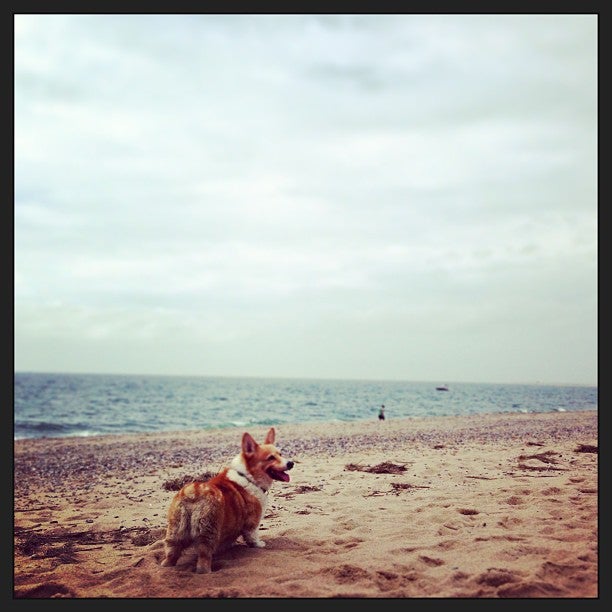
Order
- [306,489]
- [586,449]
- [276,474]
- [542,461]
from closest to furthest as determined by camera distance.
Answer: [276,474] → [306,489] → [542,461] → [586,449]

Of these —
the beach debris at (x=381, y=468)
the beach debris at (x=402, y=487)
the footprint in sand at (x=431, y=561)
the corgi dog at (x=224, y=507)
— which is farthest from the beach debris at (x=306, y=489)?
the footprint in sand at (x=431, y=561)

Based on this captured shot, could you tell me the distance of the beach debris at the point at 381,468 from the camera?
1041 cm

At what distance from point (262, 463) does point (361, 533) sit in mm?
1512

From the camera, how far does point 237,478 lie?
20.0 ft

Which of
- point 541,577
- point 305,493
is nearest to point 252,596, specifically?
point 541,577

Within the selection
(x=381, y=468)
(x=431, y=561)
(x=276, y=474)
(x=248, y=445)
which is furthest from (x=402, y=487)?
(x=248, y=445)

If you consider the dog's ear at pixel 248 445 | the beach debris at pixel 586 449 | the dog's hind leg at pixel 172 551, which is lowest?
the beach debris at pixel 586 449

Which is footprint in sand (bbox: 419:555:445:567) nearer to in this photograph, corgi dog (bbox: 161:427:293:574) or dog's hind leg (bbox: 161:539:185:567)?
corgi dog (bbox: 161:427:293:574)

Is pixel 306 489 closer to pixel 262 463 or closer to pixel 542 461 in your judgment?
pixel 262 463

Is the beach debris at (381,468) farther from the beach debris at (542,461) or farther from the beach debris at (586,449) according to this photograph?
the beach debris at (586,449)

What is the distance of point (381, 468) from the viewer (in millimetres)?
10680

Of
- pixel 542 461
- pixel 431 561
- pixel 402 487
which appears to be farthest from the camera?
pixel 542 461

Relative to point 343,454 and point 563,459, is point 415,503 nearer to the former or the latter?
point 563,459

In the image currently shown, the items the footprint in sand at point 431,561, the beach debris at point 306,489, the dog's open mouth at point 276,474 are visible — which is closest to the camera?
the footprint in sand at point 431,561
